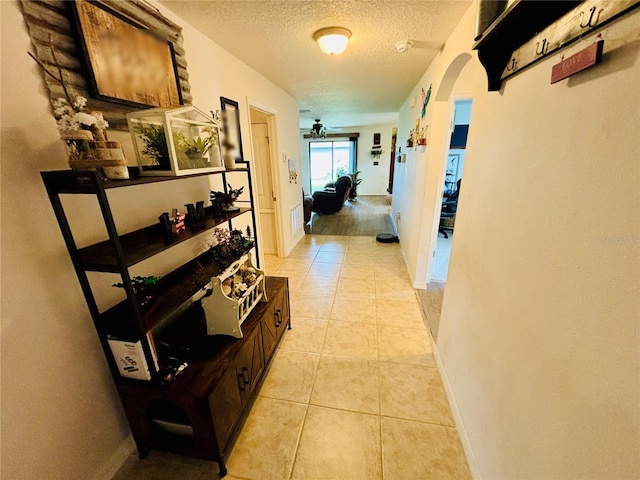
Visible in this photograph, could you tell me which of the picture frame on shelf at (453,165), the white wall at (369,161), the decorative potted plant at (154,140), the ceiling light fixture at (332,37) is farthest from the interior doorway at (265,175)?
the white wall at (369,161)

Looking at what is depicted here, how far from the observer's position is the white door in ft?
11.5

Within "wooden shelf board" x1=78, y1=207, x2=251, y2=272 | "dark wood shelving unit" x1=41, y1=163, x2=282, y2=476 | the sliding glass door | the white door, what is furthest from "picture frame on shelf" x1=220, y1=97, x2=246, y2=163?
the sliding glass door

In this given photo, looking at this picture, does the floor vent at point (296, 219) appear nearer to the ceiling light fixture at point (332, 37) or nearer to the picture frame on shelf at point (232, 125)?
the picture frame on shelf at point (232, 125)

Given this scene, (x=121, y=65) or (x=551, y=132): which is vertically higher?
(x=121, y=65)

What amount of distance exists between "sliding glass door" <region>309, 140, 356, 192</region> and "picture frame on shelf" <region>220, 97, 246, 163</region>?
7288 millimetres

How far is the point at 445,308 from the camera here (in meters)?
1.80

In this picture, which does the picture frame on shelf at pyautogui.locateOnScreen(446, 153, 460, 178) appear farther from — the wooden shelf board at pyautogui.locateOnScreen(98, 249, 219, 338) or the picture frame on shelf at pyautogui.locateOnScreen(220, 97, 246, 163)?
the wooden shelf board at pyautogui.locateOnScreen(98, 249, 219, 338)

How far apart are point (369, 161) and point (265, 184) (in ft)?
Result: 20.8

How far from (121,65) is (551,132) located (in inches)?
72.5

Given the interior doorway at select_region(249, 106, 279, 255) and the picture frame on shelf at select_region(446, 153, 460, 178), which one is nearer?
the interior doorway at select_region(249, 106, 279, 255)

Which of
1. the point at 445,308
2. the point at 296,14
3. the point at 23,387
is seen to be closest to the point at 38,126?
the point at 23,387

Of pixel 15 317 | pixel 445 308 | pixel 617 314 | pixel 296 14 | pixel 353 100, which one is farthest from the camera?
pixel 353 100

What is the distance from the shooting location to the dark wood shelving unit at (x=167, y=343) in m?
0.97

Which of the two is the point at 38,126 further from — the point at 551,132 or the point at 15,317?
the point at 551,132
